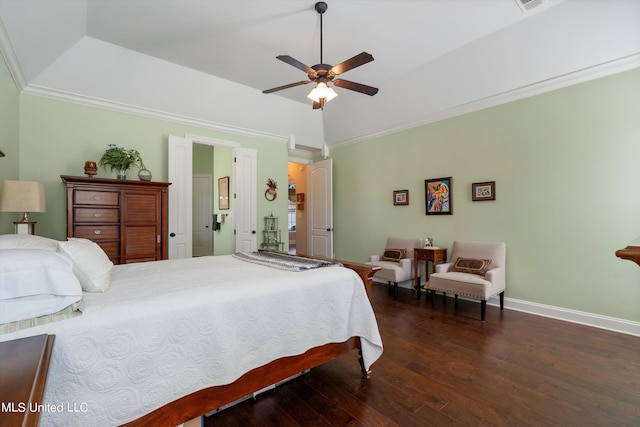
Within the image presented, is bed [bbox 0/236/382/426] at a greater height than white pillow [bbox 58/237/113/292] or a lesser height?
lesser

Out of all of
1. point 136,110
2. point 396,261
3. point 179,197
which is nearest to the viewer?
point 136,110

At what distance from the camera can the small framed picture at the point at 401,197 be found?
4.95 meters

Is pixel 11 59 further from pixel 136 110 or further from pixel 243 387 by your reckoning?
pixel 243 387

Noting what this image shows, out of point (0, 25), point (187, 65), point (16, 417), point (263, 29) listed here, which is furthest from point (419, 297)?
point (0, 25)

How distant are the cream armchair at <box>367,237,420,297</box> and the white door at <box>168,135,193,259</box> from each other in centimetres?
296

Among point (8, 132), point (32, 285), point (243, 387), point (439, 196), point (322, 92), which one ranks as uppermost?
point (322, 92)

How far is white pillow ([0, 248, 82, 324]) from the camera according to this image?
1120 mm

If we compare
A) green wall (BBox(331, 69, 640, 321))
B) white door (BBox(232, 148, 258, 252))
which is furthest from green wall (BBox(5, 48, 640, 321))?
white door (BBox(232, 148, 258, 252))

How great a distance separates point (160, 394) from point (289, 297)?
0.78 m

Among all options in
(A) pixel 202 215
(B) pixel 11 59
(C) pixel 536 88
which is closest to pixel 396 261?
(C) pixel 536 88

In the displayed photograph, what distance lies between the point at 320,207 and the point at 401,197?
184 cm

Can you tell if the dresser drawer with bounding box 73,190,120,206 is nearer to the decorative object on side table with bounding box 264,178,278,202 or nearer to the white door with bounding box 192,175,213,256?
the decorative object on side table with bounding box 264,178,278,202

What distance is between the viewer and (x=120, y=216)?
11.2 ft

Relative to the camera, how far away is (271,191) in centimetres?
557
